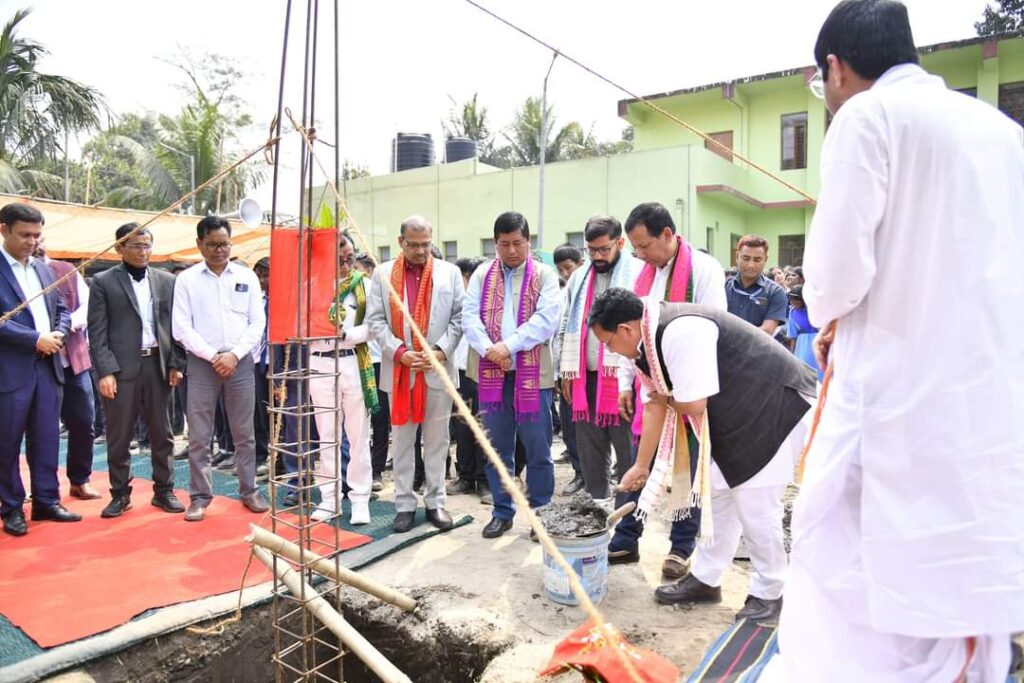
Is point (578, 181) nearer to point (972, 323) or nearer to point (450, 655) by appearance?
point (450, 655)

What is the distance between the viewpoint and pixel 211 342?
4.79 metres

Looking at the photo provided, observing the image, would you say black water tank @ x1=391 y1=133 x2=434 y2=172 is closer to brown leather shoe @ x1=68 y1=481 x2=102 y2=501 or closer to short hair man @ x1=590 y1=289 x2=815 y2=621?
brown leather shoe @ x1=68 y1=481 x2=102 y2=501

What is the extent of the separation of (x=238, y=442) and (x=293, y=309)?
261cm

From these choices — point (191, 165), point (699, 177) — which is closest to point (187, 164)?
point (191, 165)

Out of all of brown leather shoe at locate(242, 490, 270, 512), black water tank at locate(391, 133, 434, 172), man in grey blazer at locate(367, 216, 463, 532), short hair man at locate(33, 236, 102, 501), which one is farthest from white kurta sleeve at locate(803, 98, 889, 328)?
black water tank at locate(391, 133, 434, 172)

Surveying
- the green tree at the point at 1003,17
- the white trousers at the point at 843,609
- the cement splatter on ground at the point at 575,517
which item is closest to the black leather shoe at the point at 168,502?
the cement splatter on ground at the point at 575,517

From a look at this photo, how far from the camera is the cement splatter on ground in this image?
11.5 ft

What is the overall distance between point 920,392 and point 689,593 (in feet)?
7.50

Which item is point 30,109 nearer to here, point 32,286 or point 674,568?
point 32,286

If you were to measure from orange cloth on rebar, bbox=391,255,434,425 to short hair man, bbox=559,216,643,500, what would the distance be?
943 millimetres

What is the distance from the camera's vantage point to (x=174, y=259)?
388 inches

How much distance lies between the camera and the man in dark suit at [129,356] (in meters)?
4.75

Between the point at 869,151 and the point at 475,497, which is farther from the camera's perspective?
the point at 475,497

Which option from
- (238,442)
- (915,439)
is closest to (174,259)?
(238,442)
